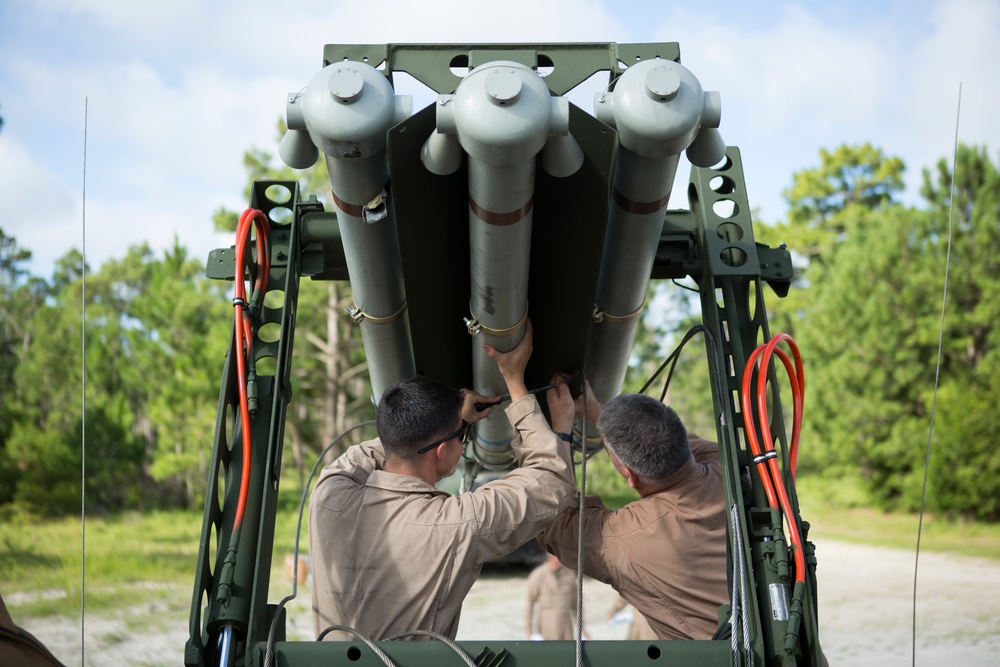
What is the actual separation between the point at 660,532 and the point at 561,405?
2.29 feet

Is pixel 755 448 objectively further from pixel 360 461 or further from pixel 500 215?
pixel 360 461

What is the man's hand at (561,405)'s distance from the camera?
3.61m

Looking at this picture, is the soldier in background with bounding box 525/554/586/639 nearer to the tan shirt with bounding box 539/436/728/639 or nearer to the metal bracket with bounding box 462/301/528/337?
the tan shirt with bounding box 539/436/728/639

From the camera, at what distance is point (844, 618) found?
48.8 ft

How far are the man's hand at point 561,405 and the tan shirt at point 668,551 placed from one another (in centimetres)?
38

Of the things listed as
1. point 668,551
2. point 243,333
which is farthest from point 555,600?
point 243,333

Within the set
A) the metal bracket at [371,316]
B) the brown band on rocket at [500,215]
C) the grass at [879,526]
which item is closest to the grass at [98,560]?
the grass at [879,526]

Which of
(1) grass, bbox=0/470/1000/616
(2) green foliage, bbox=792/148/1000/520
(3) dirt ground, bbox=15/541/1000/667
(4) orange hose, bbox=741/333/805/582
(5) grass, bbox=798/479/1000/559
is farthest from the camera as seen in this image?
(2) green foliage, bbox=792/148/1000/520

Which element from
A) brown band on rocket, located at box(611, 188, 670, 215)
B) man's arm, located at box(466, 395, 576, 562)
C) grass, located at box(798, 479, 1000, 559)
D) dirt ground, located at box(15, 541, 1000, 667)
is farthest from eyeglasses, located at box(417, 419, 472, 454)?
grass, located at box(798, 479, 1000, 559)

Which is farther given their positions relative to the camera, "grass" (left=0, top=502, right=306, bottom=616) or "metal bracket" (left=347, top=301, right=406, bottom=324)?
"grass" (left=0, top=502, right=306, bottom=616)

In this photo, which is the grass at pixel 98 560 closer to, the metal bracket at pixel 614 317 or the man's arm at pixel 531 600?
the man's arm at pixel 531 600

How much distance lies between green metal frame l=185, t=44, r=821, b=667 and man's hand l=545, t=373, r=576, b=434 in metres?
0.09

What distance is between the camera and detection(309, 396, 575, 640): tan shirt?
2932 millimetres

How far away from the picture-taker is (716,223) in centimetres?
369
